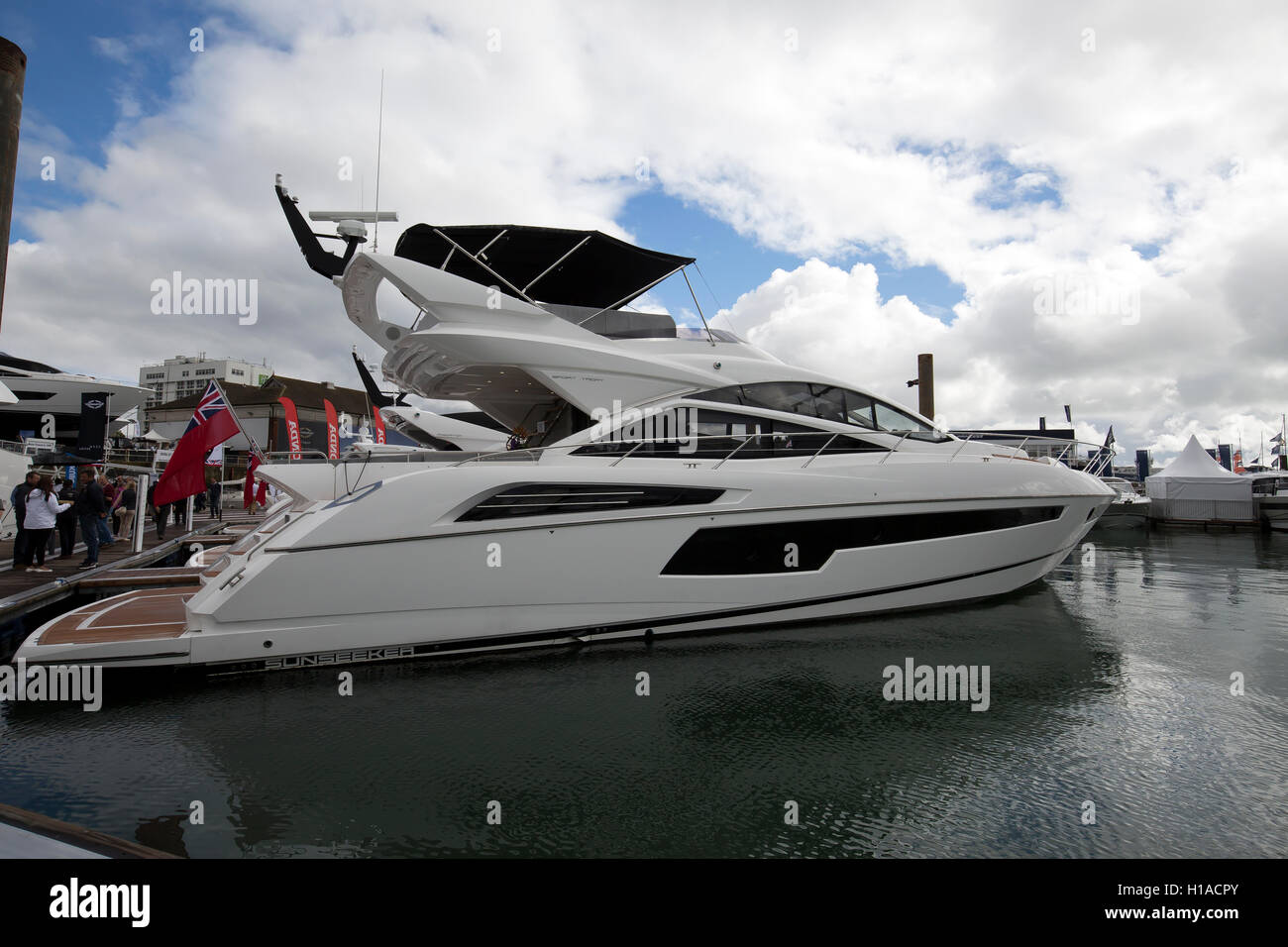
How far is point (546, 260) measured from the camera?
763 centimetres

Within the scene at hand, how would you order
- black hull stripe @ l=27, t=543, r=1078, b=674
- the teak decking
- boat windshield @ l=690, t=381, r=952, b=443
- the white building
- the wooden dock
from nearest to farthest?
the teak decking → black hull stripe @ l=27, t=543, r=1078, b=674 → the wooden dock → boat windshield @ l=690, t=381, r=952, b=443 → the white building

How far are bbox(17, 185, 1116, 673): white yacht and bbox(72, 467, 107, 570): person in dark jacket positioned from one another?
3200mm

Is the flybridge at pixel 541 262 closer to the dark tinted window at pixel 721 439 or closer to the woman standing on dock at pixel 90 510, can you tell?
the dark tinted window at pixel 721 439

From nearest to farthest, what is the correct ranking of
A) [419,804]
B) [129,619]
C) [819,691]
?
1. [419,804]
2. [819,691]
3. [129,619]

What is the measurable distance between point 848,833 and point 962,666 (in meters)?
3.07

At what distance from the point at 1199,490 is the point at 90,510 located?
34.3m

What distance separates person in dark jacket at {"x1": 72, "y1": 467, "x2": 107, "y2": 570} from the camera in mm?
8953

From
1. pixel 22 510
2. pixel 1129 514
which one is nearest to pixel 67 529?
pixel 22 510

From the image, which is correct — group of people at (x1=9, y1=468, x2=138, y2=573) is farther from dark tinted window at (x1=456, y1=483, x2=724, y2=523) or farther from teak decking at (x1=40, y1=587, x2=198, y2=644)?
dark tinted window at (x1=456, y1=483, x2=724, y2=523)

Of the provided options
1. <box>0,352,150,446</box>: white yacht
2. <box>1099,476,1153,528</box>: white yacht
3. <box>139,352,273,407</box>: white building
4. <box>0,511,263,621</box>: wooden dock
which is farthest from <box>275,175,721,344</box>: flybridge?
<box>139,352,273,407</box>: white building
